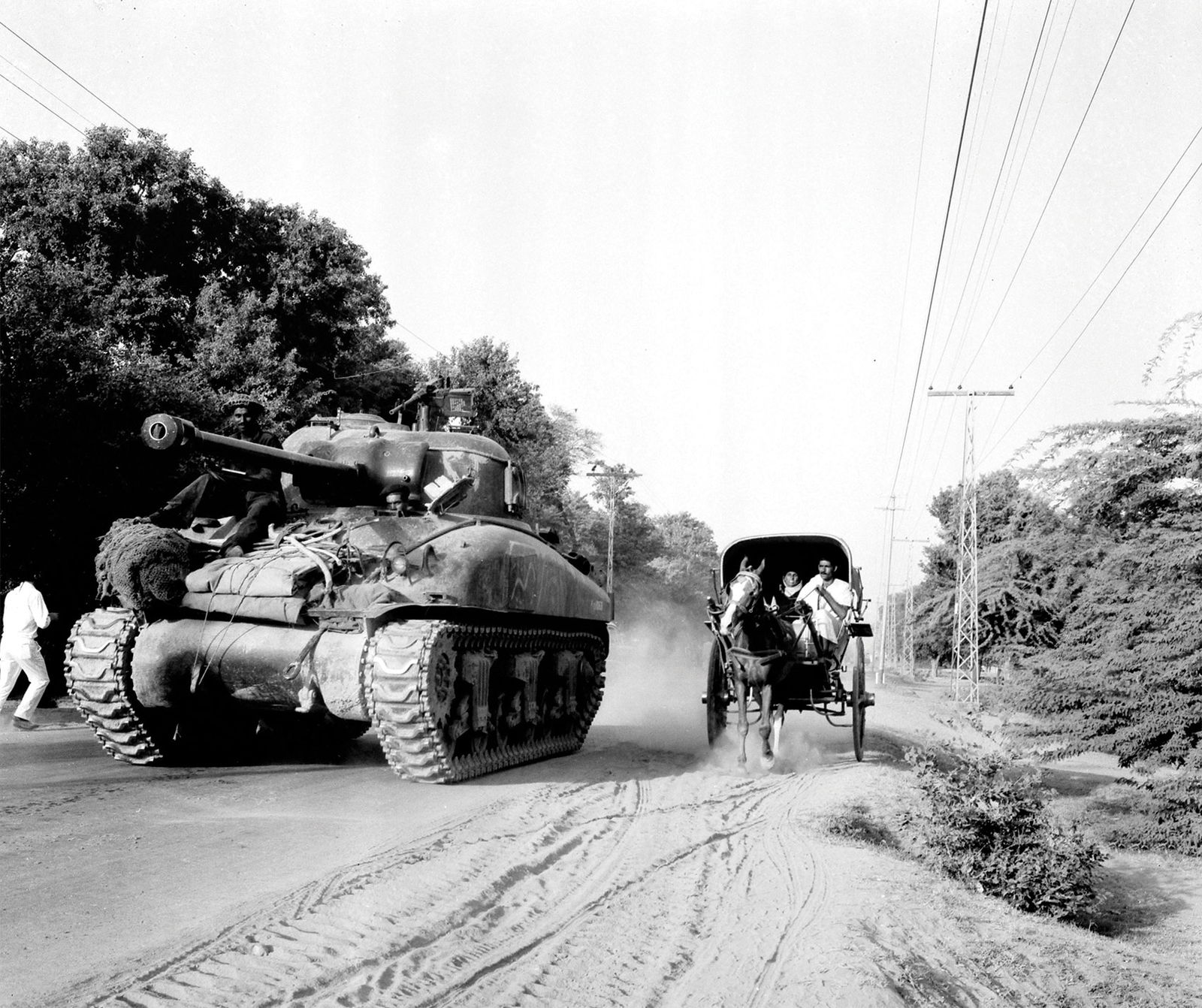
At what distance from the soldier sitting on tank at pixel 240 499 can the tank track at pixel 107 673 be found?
105 cm

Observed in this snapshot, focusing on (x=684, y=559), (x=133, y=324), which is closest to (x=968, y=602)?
(x=133, y=324)

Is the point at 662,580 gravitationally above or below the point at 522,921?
above

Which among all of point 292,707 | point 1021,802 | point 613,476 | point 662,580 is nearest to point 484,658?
point 292,707

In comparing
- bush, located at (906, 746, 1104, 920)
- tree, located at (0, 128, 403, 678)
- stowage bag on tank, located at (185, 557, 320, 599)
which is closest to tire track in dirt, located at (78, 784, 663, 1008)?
bush, located at (906, 746, 1104, 920)

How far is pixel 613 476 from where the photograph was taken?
1972 inches

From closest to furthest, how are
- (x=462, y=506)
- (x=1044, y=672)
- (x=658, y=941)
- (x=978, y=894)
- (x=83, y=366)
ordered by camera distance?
(x=658, y=941) → (x=978, y=894) → (x=1044, y=672) → (x=462, y=506) → (x=83, y=366)

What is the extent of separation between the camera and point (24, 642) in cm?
1228

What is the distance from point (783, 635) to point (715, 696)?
164 centimetres

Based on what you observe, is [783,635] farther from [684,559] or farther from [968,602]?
[684,559]

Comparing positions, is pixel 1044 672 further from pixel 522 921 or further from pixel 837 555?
pixel 522 921

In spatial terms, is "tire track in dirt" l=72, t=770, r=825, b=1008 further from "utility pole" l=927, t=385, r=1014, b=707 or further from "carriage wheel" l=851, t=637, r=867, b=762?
"utility pole" l=927, t=385, r=1014, b=707

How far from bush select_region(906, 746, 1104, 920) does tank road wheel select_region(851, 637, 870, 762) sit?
3.88 metres

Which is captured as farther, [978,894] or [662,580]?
[662,580]

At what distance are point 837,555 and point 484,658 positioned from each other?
521 cm
